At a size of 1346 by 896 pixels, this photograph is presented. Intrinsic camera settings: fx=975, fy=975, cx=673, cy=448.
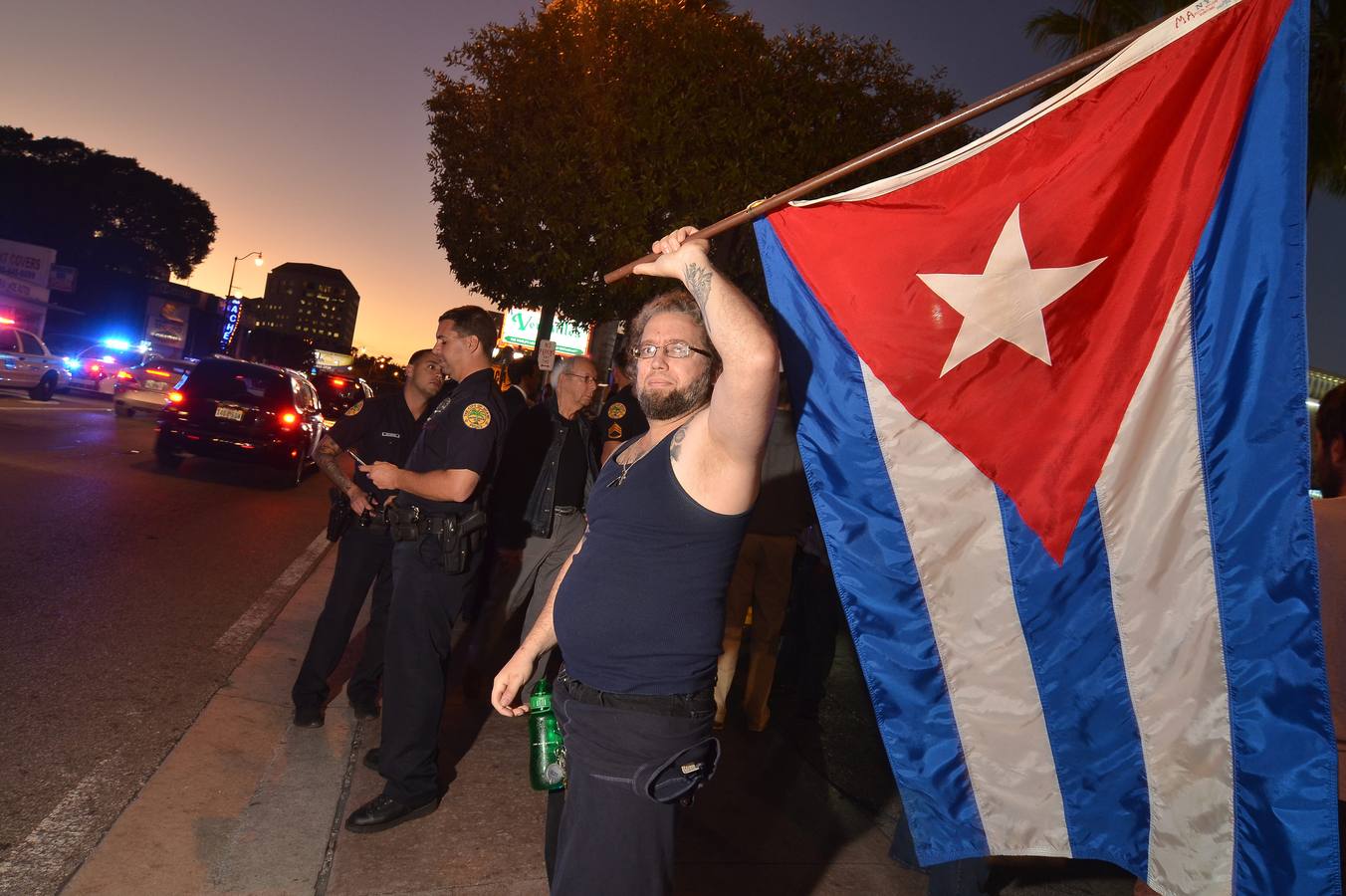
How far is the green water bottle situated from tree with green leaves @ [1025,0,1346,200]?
10.1 meters

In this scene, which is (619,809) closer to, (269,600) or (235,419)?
(269,600)

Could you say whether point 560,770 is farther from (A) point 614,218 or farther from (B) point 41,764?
(A) point 614,218

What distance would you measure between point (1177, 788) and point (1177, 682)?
298 mm

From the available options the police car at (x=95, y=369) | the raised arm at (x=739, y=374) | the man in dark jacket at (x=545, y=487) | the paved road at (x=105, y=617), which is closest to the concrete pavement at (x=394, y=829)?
the paved road at (x=105, y=617)

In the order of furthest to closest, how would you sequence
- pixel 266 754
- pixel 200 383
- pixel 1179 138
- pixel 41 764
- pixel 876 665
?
pixel 200 383 < pixel 266 754 < pixel 41 764 < pixel 876 665 < pixel 1179 138

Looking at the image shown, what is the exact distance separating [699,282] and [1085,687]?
163cm

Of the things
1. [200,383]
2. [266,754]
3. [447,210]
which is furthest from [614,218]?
[266,754]

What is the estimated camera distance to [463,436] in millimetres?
4047

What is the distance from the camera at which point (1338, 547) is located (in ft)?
9.84

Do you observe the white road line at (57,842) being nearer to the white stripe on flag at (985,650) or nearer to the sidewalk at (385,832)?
the sidewalk at (385,832)

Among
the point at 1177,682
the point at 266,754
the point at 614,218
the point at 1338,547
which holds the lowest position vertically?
the point at 266,754

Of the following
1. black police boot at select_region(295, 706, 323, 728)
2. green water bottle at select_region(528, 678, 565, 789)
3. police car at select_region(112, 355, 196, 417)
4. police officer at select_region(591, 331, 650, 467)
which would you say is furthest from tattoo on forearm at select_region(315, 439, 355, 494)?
police car at select_region(112, 355, 196, 417)

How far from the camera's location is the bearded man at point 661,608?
2211mm

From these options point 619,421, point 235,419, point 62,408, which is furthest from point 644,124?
point 62,408
